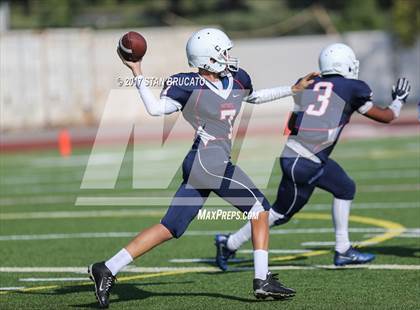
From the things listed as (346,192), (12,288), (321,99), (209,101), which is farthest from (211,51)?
(12,288)

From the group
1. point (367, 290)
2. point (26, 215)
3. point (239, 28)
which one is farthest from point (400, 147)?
point (239, 28)

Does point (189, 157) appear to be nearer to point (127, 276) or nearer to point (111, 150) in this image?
point (127, 276)

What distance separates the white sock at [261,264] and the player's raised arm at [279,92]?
1.06 meters

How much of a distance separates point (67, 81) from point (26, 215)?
15.6 metres

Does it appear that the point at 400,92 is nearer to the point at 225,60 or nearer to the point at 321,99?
the point at 321,99

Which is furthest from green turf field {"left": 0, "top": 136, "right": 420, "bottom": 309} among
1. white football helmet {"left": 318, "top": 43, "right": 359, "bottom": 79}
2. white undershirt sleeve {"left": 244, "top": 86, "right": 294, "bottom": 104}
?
white football helmet {"left": 318, "top": 43, "right": 359, "bottom": 79}

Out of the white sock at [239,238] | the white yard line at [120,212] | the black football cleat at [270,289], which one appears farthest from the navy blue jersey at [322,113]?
the white yard line at [120,212]

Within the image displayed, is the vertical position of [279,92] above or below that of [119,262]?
above

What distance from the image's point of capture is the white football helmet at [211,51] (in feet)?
22.1

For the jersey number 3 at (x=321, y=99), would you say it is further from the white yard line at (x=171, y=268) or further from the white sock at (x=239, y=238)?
the white yard line at (x=171, y=268)

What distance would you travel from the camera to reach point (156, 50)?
27703 mm

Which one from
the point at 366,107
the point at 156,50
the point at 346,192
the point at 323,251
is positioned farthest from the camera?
the point at 156,50

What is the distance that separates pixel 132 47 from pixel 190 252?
113 inches

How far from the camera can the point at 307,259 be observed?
326 inches
